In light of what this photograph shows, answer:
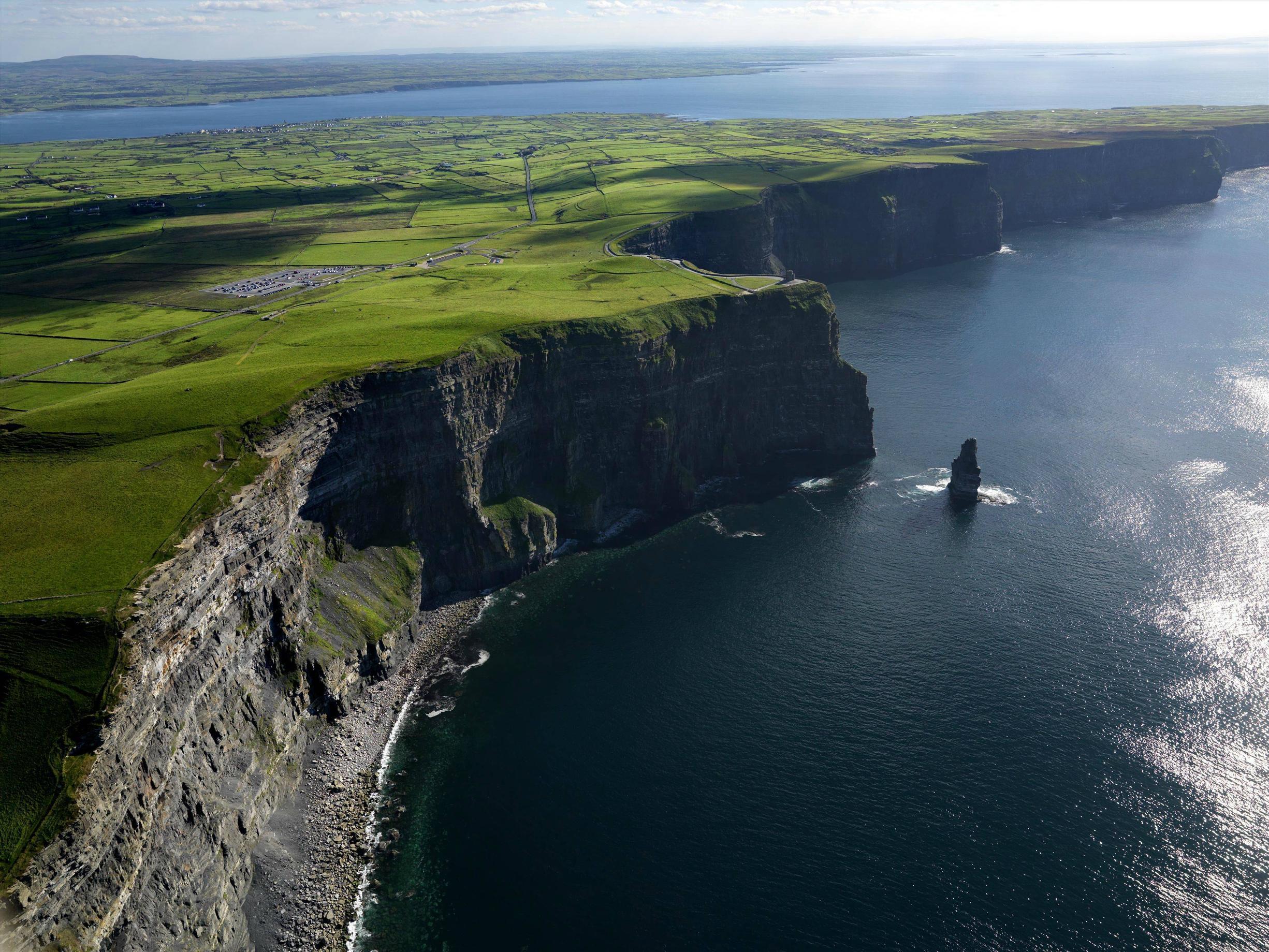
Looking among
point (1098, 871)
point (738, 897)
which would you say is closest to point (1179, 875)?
point (1098, 871)

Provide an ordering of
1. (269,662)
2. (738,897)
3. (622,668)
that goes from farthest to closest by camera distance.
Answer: (622,668)
(269,662)
(738,897)

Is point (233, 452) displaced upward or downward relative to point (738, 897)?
upward

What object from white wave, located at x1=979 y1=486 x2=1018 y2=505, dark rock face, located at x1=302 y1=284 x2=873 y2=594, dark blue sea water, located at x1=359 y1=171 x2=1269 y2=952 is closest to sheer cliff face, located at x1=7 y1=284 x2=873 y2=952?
dark rock face, located at x1=302 y1=284 x2=873 y2=594

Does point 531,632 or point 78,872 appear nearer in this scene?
point 78,872

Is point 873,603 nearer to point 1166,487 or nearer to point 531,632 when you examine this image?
point 531,632

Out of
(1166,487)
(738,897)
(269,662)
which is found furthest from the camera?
(1166,487)

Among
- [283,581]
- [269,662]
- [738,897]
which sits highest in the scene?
[283,581]

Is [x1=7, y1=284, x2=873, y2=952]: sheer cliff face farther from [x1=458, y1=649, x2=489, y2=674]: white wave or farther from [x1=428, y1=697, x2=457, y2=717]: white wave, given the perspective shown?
[x1=428, y1=697, x2=457, y2=717]: white wave
